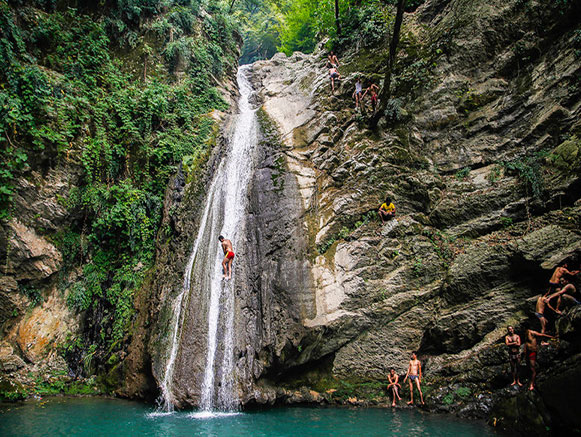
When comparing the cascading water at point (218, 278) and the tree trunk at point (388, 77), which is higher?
the tree trunk at point (388, 77)

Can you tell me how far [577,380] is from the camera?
5316 mm

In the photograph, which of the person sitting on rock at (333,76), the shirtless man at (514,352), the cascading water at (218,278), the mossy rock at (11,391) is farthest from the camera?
the person sitting on rock at (333,76)

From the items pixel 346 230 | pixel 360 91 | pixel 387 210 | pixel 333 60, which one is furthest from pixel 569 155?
pixel 333 60

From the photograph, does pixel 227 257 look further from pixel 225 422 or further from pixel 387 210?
pixel 387 210

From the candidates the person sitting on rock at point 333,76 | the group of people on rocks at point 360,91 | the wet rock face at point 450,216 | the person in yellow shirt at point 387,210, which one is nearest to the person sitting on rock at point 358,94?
the group of people on rocks at point 360,91

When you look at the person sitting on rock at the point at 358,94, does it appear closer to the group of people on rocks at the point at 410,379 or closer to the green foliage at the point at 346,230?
the green foliage at the point at 346,230

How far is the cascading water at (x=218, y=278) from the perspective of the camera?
9.12 metres

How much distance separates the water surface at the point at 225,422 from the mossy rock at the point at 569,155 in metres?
7.15

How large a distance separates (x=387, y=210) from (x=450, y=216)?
208 cm

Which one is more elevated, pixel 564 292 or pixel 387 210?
pixel 387 210

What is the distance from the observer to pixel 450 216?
1062 cm

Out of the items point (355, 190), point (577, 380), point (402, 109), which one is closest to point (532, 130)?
point (402, 109)

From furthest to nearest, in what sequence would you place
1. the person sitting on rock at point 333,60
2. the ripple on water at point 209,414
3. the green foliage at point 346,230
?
the person sitting on rock at point 333,60, the green foliage at point 346,230, the ripple on water at point 209,414

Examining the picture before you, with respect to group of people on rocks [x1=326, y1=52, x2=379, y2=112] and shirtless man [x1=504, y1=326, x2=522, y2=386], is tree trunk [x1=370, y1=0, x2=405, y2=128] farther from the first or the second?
shirtless man [x1=504, y1=326, x2=522, y2=386]
